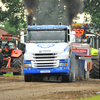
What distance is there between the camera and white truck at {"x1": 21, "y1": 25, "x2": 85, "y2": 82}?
17109 millimetres

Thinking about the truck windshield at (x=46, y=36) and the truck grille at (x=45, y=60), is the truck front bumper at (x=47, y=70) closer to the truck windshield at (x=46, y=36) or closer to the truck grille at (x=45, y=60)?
the truck grille at (x=45, y=60)

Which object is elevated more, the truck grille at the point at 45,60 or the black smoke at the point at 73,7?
the black smoke at the point at 73,7

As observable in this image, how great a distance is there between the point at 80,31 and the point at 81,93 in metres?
13.8

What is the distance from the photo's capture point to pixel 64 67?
Result: 1708cm

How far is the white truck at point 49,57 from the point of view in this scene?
17.1 m

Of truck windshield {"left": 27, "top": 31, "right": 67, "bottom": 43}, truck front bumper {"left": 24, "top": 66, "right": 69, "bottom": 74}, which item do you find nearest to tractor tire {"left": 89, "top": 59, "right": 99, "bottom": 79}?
truck windshield {"left": 27, "top": 31, "right": 67, "bottom": 43}

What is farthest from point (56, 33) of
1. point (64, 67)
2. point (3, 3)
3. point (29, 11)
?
point (3, 3)

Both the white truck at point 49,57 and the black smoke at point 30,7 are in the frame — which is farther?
the black smoke at point 30,7

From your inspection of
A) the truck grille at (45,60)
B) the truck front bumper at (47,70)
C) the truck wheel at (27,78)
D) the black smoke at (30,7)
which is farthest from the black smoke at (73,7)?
the truck front bumper at (47,70)

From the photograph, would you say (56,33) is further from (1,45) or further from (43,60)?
(1,45)

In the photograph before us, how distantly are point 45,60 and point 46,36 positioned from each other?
1.30 meters

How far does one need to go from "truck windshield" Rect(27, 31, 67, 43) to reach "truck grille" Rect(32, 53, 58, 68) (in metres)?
0.85

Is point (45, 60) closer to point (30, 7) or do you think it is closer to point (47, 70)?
point (47, 70)

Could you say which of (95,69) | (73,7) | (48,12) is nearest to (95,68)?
(95,69)
